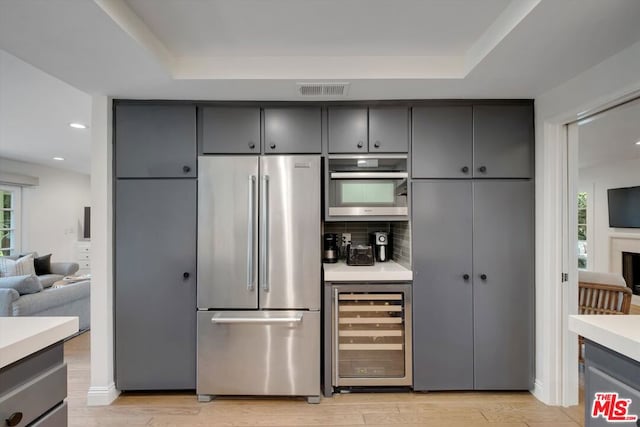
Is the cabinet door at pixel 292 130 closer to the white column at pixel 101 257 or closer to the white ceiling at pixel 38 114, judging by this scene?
the white column at pixel 101 257

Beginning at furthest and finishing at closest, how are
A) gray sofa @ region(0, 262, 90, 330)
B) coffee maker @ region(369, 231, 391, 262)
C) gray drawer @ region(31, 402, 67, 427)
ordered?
gray sofa @ region(0, 262, 90, 330)
coffee maker @ region(369, 231, 391, 262)
gray drawer @ region(31, 402, 67, 427)

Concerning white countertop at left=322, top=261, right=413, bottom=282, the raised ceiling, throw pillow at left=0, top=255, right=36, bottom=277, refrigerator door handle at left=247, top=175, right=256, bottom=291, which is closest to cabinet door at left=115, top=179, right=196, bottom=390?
refrigerator door handle at left=247, top=175, right=256, bottom=291

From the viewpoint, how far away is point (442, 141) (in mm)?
2453

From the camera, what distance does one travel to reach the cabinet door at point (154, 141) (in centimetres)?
242

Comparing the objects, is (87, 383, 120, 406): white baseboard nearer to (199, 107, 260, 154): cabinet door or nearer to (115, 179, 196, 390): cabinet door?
(115, 179, 196, 390): cabinet door

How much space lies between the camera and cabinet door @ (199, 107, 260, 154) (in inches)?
96.0

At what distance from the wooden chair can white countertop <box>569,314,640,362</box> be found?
1.69 meters

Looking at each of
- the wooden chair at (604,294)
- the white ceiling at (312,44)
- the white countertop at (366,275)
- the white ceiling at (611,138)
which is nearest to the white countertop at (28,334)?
the white ceiling at (312,44)

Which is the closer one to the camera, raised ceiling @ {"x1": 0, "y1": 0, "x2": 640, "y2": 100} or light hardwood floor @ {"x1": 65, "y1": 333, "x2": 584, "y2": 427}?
raised ceiling @ {"x1": 0, "y1": 0, "x2": 640, "y2": 100}

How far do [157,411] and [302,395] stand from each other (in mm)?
1016

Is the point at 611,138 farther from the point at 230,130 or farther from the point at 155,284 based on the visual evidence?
the point at 155,284

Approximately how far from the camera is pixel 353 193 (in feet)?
8.25

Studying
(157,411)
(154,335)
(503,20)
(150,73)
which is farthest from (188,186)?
(503,20)

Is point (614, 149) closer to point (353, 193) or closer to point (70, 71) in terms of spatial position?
point (353, 193)
